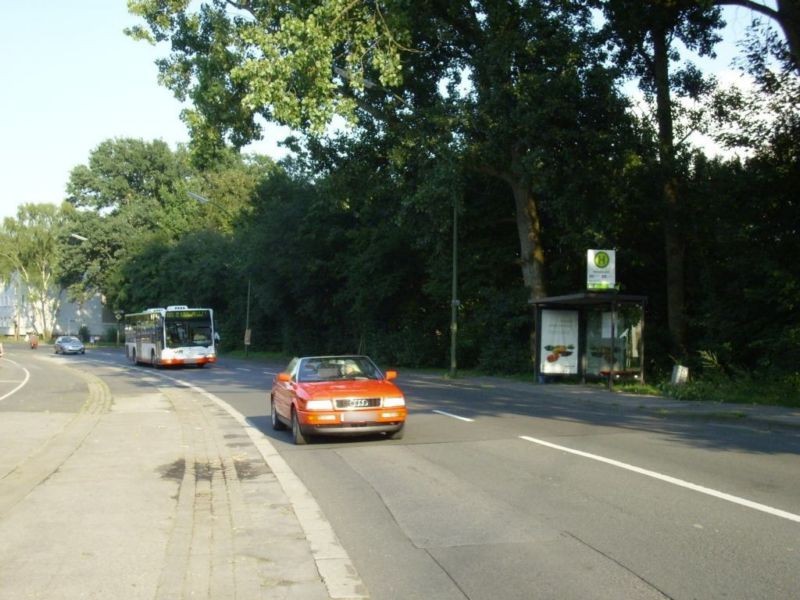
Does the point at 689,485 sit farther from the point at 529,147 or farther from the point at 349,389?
the point at 529,147

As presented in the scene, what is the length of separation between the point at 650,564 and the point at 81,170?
9278 centimetres

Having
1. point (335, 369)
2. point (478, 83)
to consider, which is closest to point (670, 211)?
point (478, 83)

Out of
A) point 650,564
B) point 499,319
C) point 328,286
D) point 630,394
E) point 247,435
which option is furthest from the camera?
point 328,286

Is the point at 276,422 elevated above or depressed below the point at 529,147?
below

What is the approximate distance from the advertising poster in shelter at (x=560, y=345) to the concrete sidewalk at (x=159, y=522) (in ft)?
46.2

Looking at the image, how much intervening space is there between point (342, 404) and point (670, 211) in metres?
18.1

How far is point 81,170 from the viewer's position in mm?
89500

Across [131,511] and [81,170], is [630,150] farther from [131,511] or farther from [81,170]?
[81,170]

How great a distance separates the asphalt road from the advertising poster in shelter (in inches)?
436

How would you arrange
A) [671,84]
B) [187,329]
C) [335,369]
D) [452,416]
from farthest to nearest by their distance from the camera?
[187,329] < [671,84] < [452,416] < [335,369]

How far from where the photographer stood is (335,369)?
13.7 meters

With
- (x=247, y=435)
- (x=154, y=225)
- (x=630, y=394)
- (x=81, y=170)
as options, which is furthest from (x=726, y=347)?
(x=81, y=170)

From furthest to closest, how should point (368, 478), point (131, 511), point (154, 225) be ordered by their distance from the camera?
point (154, 225) → point (368, 478) → point (131, 511)

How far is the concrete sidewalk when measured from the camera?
220 inches
